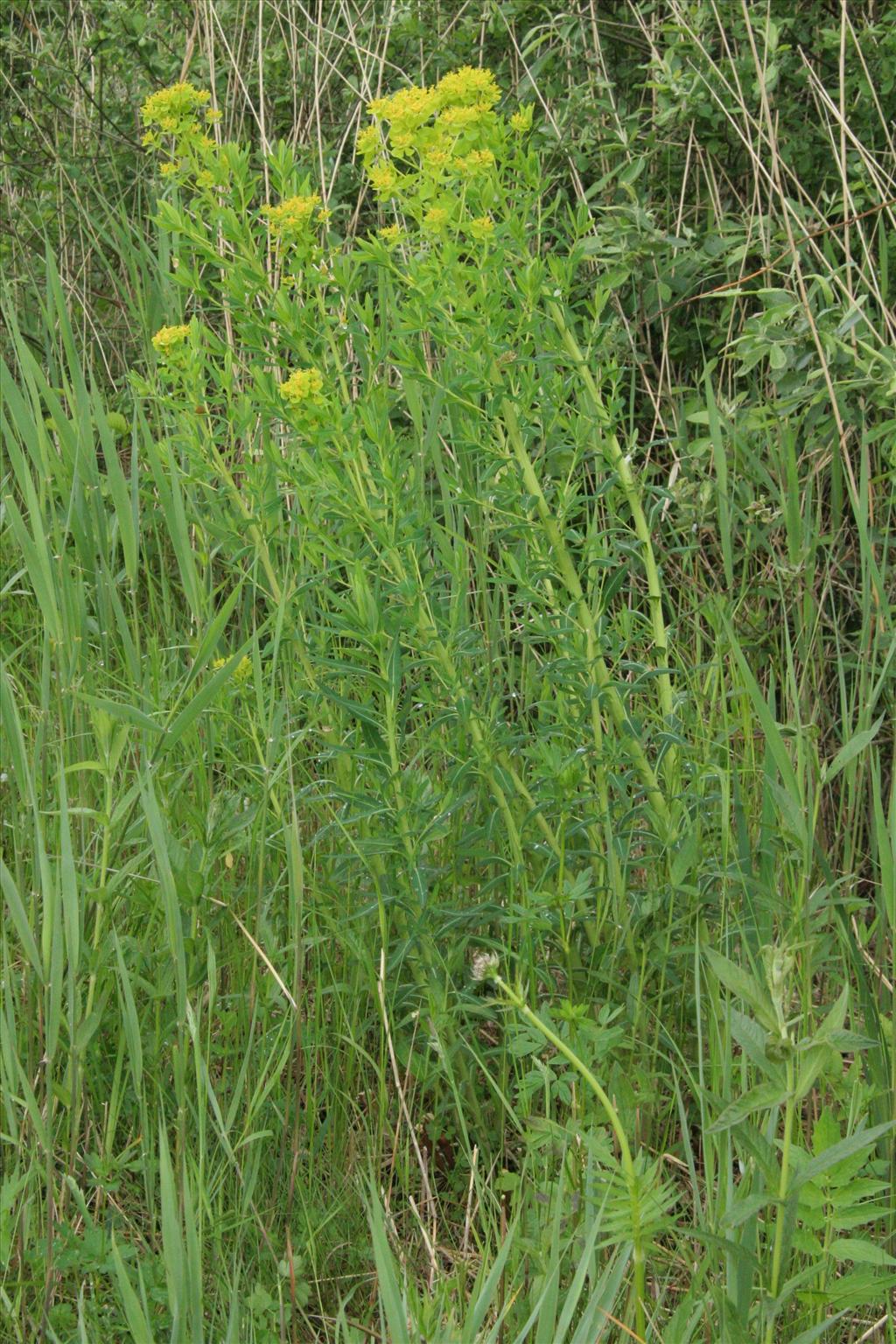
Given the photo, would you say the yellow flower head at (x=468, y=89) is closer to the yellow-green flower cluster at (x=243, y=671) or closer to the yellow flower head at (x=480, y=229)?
the yellow flower head at (x=480, y=229)

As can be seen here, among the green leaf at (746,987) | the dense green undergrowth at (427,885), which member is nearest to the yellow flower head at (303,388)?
the dense green undergrowth at (427,885)

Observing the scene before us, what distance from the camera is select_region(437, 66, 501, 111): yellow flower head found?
1.77 m

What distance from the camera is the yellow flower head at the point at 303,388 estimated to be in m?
1.75

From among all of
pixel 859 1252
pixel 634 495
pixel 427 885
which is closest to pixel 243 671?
pixel 427 885

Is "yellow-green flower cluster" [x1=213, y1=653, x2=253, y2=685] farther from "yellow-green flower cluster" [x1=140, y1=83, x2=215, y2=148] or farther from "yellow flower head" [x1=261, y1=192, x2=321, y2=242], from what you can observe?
"yellow-green flower cluster" [x1=140, y1=83, x2=215, y2=148]

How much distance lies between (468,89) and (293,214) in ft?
0.88

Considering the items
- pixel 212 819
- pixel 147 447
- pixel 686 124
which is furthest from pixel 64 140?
pixel 212 819

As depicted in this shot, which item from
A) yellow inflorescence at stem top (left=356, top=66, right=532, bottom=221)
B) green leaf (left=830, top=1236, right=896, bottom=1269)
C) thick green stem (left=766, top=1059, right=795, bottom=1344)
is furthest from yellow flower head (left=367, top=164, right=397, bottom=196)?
green leaf (left=830, top=1236, right=896, bottom=1269)

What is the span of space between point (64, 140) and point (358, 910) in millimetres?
2714

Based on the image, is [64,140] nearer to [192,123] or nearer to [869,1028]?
[192,123]

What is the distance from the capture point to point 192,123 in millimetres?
1900

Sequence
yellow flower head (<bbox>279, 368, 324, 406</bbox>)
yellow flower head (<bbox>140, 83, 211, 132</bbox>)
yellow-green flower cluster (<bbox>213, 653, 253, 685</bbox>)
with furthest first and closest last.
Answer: yellow-green flower cluster (<bbox>213, 653, 253, 685</bbox>), yellow flower head (<bbox>140, 83, 211, 132</bbox>), yellow flower head (<bbox>279, 368, 324, 406</bbox>)

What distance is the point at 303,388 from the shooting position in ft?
5.76

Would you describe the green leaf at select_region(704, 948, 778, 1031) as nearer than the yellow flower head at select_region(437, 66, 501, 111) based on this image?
Yes
